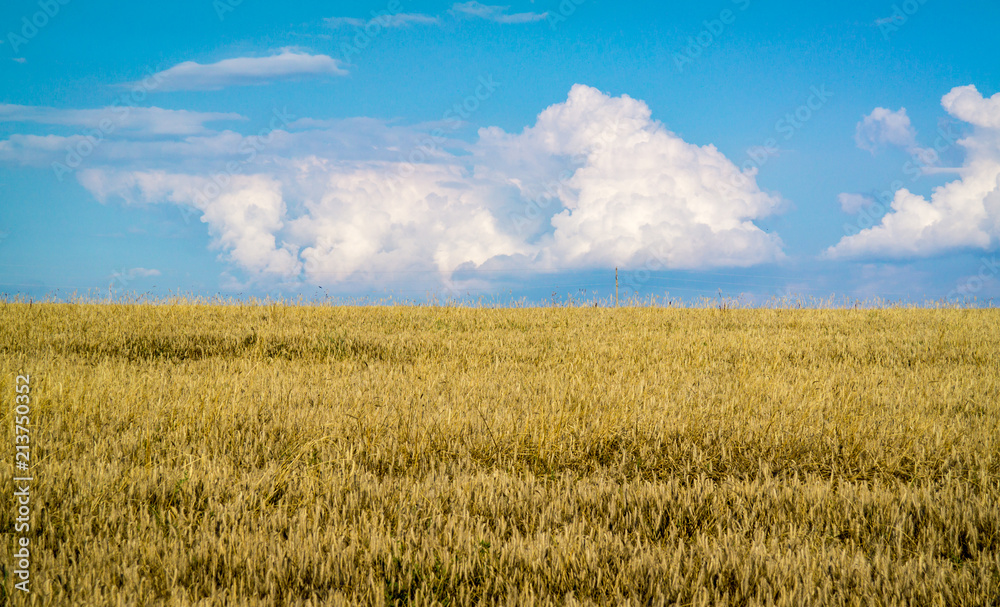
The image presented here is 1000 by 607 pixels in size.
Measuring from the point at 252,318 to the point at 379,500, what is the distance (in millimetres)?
12822

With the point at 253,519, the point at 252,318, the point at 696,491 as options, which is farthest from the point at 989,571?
the point at 252,318

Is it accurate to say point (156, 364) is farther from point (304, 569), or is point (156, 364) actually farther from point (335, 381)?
point (304, 569)

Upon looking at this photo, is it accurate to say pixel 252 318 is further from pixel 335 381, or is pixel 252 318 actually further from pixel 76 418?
pixel 76 418

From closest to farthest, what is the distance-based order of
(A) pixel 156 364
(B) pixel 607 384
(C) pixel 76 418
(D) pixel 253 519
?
(D) pixel 253 519
(C) pixel 76 418
(B) pixel 607 384
(A) pixel 156 364

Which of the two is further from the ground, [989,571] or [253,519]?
[253,519]

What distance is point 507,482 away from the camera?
4121 millimetres

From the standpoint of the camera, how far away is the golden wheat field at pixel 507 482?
9.61ft

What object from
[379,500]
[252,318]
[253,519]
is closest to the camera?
[253,519]

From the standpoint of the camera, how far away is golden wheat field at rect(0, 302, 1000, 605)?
2.93 meters

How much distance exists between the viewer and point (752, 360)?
31.7 ft

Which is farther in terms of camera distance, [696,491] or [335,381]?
[335,381]

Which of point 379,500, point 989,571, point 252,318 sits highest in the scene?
point 252,318

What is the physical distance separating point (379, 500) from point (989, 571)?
3449mm

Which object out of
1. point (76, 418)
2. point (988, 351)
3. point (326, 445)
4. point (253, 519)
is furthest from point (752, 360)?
point (76, 418)
